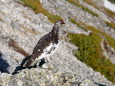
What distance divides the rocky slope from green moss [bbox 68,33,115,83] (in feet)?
4.97

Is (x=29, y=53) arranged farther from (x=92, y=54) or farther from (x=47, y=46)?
(x=47, y=46)

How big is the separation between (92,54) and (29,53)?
15.0 meters

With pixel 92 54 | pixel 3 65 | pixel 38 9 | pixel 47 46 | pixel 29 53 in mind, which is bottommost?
pixel 38 9

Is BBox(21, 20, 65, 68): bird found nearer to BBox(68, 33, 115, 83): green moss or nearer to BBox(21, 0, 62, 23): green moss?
BBox(68, 33, 115, 83): green moss

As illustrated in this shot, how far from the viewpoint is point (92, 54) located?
52.5m

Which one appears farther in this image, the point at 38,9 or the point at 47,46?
the point at 38,9

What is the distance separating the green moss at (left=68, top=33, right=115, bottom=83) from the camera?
48.9 metres

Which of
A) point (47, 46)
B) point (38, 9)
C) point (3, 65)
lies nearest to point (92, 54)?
point (38, 9)

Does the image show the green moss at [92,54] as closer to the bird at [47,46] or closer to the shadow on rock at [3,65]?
the shadow on rock at [3,65]

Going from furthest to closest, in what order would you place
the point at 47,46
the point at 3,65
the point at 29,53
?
the point at 29,53, the point at 3,65, the point at 47,46

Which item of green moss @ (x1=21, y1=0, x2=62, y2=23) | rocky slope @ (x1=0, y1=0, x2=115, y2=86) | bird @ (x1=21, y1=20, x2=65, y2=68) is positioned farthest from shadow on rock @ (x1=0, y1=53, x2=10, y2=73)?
green moss @ (x1=21, y1=0, x2=62, y2=23)

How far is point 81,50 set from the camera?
51.6 m

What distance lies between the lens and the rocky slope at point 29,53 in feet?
58.7

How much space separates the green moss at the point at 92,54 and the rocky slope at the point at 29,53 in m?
1.52
